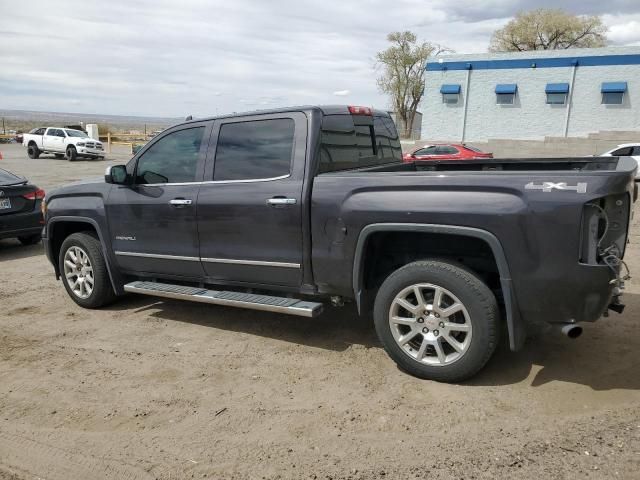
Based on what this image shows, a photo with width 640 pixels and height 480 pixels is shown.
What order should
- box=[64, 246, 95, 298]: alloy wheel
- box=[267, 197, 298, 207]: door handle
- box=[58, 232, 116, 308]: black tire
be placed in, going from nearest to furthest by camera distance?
box=[267, 197, 298, 207]: door handle, box=[58, 232, 116, 308]: black tire, box=[64, 246, 95, 298]: alloy wheel

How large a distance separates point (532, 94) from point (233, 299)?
27380 mm

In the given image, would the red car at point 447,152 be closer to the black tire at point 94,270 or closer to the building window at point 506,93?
the building window at point 506,93

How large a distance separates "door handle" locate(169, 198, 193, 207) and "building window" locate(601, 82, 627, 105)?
26.9 meters

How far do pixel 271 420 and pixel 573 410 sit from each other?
74.9 inches

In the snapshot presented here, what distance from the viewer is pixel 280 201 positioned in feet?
13.7

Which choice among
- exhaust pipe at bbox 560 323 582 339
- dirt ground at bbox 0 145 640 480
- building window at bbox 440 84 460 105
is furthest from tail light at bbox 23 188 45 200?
building window at bbox 440 84 460 105

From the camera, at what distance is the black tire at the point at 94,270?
554 centimetres

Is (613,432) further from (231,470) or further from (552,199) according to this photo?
(231,470)

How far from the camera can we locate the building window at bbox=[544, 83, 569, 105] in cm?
2686

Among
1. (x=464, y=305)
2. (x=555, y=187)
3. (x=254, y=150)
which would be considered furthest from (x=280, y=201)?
(x=555, y=187)

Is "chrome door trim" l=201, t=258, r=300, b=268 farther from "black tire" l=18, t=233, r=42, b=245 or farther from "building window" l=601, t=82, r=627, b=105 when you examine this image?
"building window" l=601, t=82, r=627, b=105

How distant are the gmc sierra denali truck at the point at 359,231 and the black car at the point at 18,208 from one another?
3.20 metres

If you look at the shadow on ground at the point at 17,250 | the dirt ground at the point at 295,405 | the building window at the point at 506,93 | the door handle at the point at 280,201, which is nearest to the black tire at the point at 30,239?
the shadow on ground at the point at 17,250

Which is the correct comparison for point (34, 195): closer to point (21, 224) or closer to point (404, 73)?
point (21, 224)
